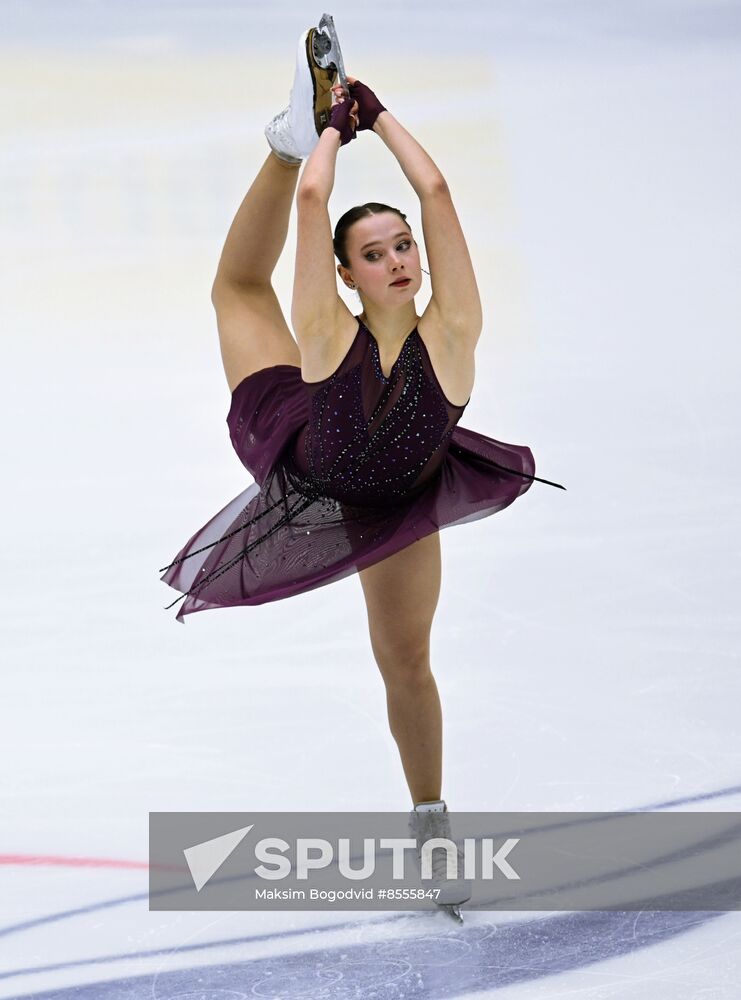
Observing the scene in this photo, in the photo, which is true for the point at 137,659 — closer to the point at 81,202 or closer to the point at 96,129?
the point at 81,202

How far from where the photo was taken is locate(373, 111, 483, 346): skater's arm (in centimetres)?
230

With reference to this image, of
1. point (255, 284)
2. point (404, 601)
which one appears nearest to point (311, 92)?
point (255, 284)

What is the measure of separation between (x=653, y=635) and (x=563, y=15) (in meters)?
4.67

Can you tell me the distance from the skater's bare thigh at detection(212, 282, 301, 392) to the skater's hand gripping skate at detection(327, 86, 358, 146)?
479 mm

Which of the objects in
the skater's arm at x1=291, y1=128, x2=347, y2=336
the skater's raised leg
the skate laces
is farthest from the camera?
the skater's raised leg

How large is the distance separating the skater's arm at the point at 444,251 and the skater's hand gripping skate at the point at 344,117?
4.4 inches

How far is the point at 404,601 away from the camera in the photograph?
258 centimetres

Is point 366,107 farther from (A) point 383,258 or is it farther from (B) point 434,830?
(B) point 434,830

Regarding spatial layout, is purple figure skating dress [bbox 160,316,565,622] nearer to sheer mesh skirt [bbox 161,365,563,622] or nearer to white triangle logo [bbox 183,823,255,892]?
sheer mesh skirt [bbox 161,365,563,622]

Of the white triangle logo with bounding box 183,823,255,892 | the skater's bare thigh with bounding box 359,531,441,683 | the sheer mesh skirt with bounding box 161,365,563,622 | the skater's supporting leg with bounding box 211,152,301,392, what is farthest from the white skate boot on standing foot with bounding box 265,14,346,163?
the white triangle logo with bounding box 183,823,255,892

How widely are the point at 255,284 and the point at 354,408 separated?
1.88 feet

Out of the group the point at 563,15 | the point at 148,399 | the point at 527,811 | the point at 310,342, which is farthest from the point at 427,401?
the point at 563,15

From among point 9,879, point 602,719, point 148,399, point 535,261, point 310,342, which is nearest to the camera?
point 310,342

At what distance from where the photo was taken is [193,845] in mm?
2801
